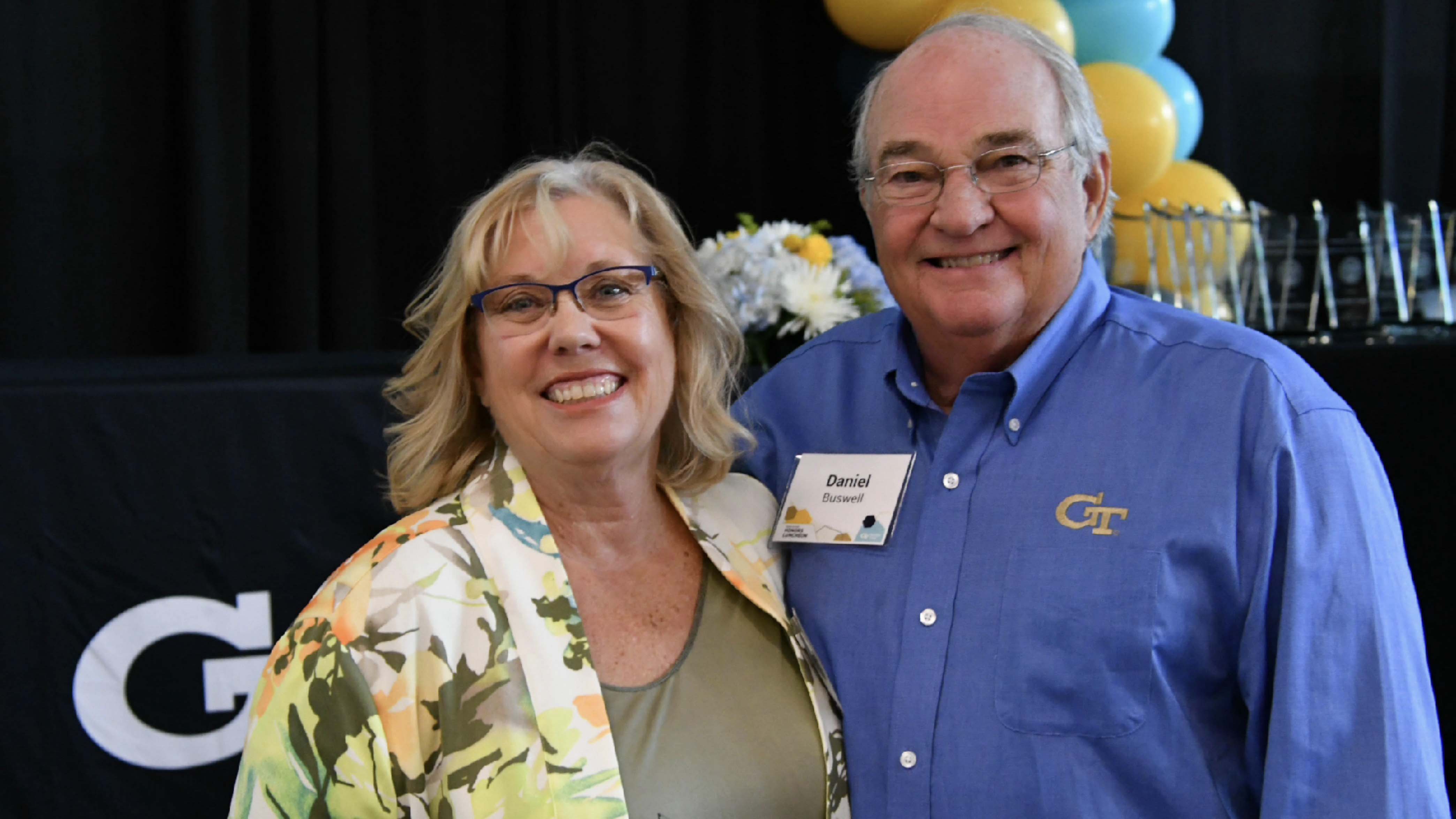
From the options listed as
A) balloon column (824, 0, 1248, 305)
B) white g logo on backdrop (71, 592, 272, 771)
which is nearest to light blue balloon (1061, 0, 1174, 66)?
balloon column (824, 0, 1248, 305)

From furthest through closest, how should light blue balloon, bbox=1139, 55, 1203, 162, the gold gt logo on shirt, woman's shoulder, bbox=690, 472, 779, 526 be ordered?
light blue balloon, bbox=1139, 55, 1203, 162 → woman's shoulder, bbox=690, 472, 779, 526 → the gold gt logo on shirt

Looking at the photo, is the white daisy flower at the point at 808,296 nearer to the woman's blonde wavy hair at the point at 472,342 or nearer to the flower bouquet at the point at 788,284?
the flower bouquet at the point at 788,284

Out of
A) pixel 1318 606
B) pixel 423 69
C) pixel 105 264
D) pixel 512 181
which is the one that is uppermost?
pixel 423 69

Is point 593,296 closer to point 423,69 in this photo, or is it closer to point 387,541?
point 387,541

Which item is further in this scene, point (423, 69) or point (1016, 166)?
point (423, 69)

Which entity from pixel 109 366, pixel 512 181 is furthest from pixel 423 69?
pixel 512 181

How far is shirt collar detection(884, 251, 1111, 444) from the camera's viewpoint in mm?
1729

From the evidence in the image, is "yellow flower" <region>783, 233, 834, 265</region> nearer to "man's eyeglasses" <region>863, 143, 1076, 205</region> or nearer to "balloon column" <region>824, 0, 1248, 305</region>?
"balloon column" <region>824, 0, 1248, 305</region>

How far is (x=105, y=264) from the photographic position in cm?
371

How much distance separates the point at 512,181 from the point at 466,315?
7.8 inches

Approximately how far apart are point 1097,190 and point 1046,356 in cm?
27

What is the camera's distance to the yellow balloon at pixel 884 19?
12.5ft

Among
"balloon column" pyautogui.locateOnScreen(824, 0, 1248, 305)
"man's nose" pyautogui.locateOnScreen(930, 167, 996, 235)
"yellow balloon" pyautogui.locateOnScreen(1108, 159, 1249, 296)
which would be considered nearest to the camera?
"man's nose" pyautogui.locateOnScreen(930, 167, 996, 235)

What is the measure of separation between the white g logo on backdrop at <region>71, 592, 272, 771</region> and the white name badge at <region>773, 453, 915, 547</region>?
3.51 feet
